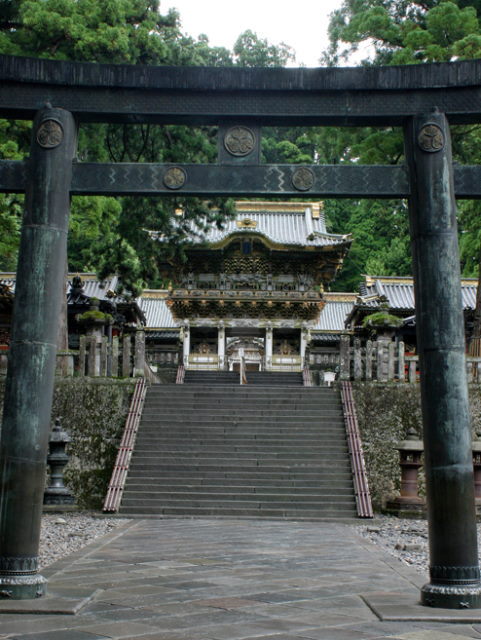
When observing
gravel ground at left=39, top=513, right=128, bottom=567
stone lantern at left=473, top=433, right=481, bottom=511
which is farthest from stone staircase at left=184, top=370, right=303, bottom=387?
gravel ground at left=39, top=513, right=128, bottom=567

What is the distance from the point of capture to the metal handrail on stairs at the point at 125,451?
40.6ft

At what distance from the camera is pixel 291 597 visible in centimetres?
554

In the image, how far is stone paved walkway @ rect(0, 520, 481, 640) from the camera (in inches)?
175

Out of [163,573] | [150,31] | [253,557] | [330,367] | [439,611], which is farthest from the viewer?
[330,367]

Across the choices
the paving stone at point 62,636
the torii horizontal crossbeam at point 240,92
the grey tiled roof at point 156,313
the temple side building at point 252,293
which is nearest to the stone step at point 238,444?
the torii horizontal crossbeam at point 240,92

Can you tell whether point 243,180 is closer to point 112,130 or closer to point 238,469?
point 238,469

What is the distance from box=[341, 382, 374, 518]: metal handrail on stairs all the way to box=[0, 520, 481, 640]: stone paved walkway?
307 centimetres

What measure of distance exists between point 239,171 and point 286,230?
2708 cm

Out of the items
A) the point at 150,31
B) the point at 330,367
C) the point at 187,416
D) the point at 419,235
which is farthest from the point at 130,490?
the point at 330,367

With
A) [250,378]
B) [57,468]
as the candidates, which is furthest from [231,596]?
[250,378]

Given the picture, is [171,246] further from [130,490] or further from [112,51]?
[130,490]

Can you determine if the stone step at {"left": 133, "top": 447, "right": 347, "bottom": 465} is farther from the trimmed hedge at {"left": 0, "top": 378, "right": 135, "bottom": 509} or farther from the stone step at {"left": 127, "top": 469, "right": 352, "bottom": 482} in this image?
the trimmed hedge at {"left": 0, "top": 378, "right": 135, "bottom": 509}

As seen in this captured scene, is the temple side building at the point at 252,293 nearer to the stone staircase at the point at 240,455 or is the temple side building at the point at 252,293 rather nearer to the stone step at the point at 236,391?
the stone step at the point at 236,391

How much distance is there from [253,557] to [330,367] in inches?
863
